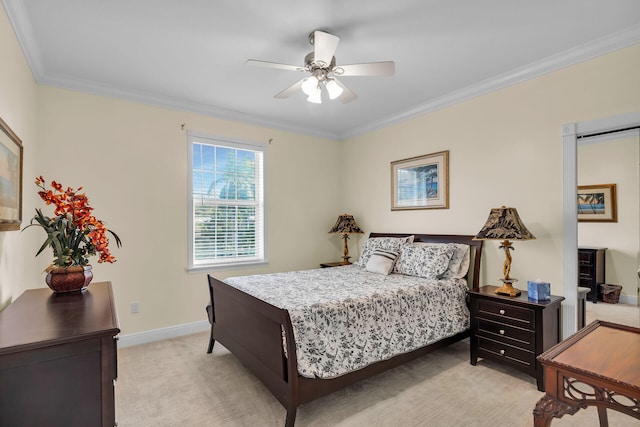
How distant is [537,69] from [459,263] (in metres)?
1.90

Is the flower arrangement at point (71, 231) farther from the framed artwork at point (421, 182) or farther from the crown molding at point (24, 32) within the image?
the framed artwork at point (421, 182)

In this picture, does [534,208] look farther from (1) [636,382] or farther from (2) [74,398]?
(2) [74,398]

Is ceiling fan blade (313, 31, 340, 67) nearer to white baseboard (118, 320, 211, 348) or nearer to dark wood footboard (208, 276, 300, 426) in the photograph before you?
dark wood footboard (208, 276, 300, 426)

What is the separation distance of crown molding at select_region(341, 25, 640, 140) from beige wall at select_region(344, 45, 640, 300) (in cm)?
5

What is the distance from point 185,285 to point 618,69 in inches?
177

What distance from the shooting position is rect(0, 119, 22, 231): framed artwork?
1809 millimetres

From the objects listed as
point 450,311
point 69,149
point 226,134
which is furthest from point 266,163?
point 450,311

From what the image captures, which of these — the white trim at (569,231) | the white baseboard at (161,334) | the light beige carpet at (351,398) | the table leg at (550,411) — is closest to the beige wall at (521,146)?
the white trim at (569,231)

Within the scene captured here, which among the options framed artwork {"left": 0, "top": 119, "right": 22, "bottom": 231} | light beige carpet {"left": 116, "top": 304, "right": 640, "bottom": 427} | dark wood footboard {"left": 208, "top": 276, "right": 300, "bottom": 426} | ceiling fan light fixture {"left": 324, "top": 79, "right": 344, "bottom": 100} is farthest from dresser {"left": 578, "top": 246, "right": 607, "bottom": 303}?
framed artwork {"left": 0, "top": 119, "right": 22, "bottom": 231}

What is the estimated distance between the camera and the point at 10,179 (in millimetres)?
1977

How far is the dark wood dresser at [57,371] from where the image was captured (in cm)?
113

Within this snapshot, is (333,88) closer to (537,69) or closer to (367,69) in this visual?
(367,69)

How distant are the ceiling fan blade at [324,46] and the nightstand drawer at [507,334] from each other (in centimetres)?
253

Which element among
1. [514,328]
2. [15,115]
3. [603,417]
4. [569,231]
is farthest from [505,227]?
[15,115]
